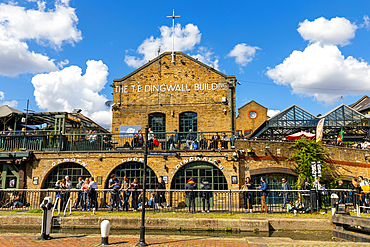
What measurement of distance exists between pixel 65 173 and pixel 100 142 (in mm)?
2709

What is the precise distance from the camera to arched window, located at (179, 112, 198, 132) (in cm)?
2108

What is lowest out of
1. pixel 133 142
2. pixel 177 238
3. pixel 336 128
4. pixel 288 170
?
pixel 177 238

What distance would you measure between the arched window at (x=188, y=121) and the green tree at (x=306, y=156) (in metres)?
6.63

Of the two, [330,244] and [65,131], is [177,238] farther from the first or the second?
[65,131]

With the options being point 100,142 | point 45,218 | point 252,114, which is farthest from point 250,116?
point 45,218

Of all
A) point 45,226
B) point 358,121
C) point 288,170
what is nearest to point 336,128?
point 358,121

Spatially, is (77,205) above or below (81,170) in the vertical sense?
below

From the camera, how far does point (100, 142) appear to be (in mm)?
17938

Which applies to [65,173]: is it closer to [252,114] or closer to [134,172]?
[134,172]

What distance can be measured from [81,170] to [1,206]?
4.35 metres

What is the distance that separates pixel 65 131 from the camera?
19656 mm

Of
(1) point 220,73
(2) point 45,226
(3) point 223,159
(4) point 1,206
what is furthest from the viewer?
(1) point 220,73

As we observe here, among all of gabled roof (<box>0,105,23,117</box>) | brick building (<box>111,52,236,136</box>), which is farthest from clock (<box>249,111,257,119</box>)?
gabled roof (<box>0,105,23,117</box>)

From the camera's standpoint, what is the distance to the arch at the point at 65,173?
17.6 m
